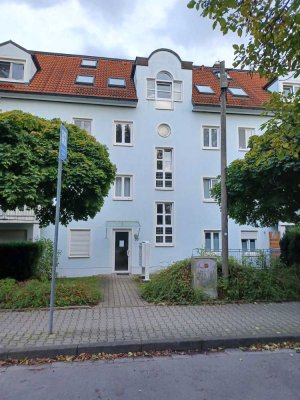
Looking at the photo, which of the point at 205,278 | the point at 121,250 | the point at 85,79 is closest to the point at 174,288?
the point at 205,278

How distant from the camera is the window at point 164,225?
61.2 ft

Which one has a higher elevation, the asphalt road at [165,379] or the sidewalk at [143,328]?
the sidewalk at [143,328]

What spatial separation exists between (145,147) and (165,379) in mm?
15518

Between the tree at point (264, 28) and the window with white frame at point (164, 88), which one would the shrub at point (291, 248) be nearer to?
the tree at point (264, 28)

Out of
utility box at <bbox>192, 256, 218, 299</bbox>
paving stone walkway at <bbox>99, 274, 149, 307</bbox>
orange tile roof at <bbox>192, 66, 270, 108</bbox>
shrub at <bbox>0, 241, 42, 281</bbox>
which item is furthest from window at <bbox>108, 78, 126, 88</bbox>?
utility box at <bbox>192, 256, 218, 299</bbox>

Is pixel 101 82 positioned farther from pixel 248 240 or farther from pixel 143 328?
pixel 143 328

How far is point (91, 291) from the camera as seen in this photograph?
859 cm

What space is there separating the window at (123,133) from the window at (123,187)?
190cm

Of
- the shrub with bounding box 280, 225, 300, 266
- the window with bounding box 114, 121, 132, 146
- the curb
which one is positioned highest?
the window with bounding box 114, 121, 132, 146

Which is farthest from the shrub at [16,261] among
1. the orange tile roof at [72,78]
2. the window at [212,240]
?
the window at [212,240]

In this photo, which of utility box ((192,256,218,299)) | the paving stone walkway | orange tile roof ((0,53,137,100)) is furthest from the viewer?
orange tile roof ((0,53,137,100))

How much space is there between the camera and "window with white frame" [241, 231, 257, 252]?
1936 cm

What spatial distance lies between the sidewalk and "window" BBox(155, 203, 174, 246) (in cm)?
1037

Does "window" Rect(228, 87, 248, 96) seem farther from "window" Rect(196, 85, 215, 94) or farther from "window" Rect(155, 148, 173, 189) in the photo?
"window" Rect(155, 148, 173, 189)
